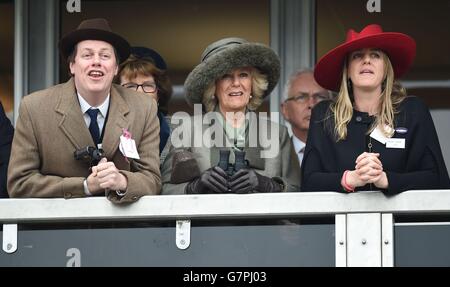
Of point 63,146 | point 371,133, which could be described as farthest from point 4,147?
point 371,133

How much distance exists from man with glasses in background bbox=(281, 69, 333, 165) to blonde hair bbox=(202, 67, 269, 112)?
845 mm

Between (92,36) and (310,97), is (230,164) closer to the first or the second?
(92,36)

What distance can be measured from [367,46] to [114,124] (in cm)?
142

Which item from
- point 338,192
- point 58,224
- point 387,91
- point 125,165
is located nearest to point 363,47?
point 387,91

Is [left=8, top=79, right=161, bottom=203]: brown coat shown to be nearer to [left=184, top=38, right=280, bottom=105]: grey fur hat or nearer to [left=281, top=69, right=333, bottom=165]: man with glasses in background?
[left=184, top=38, right=280, bottom=105]: grey fur hat

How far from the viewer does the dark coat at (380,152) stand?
22.3ft

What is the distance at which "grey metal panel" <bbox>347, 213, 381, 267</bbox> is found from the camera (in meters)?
6.62

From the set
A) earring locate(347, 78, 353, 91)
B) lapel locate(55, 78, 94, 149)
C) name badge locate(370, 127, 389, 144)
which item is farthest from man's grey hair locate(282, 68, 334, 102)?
lapel locate(55, 78, 94, 149)

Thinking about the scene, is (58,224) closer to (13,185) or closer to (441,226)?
(13,185)

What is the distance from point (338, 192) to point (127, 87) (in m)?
1.79

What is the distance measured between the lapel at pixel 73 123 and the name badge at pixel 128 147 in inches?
9.8

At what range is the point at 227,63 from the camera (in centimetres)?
756

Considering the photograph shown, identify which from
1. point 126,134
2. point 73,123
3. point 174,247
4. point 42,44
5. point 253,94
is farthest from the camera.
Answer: point 42,44

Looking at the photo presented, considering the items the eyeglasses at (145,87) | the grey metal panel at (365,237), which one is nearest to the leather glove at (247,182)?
the grey metal panel at (365,237)
